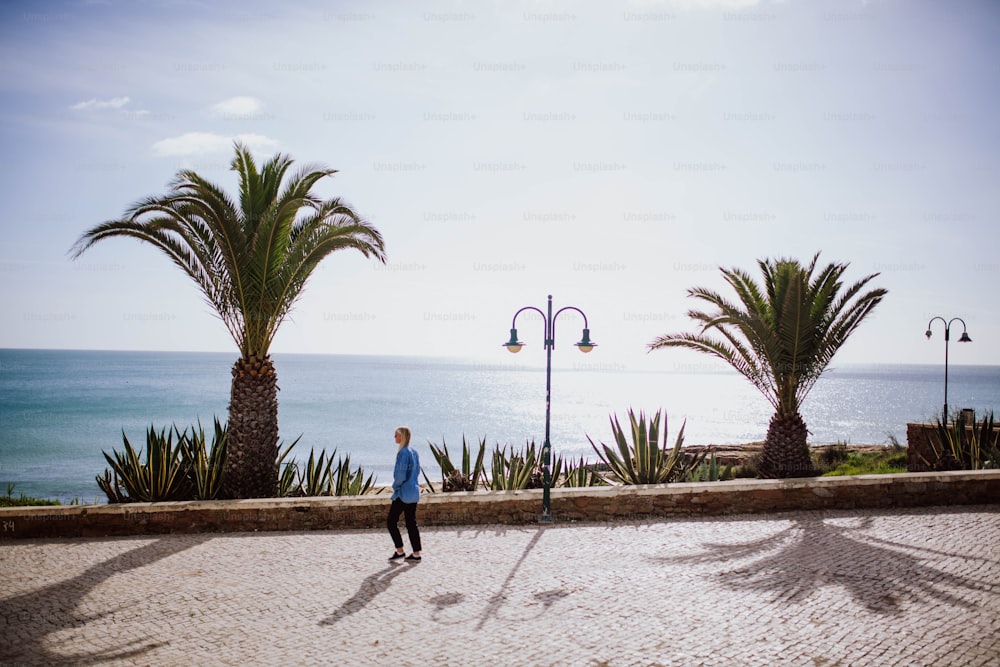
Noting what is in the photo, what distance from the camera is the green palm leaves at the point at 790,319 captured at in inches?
475

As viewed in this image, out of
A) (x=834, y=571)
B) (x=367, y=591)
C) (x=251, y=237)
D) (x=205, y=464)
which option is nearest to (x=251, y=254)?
(x=251, y=237)

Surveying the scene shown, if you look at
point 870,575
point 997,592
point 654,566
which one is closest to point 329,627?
point 654,566

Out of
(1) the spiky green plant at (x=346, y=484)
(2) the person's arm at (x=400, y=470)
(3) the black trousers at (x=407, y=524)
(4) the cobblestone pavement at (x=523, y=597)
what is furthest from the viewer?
(1) the spiky green plant at (x=346, y=484)

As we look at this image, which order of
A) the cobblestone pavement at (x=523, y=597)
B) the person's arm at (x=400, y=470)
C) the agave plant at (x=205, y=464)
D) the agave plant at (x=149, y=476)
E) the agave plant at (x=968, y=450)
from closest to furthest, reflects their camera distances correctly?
1. the cobblestone pavement at (x=523, y=597)
2. the person's arm at (x=400, y=470)
3. the agave plant at (x=149, y=476)
4. the agave plant at (x=205, y=464)
5. the agave plant at (x=968, y=450)

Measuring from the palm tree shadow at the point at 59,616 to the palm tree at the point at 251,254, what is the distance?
267 cm

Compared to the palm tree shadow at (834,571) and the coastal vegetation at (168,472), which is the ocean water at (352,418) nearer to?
the coastal vegetation at (168,472)

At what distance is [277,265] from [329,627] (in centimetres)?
654

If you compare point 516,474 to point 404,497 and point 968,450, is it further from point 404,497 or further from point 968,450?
point 968,450

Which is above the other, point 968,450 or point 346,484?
point 968,450

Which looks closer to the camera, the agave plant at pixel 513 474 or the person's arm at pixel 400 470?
the person's arm at pixel 400 470

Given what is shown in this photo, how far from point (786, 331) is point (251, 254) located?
9798 millimetres

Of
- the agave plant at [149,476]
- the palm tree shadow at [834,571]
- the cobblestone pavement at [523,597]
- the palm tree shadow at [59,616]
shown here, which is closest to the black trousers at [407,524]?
the cobblestone pavement at [523,597]

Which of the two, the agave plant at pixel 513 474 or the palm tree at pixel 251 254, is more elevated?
the palm tree at pixel 251 254

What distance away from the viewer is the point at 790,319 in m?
12.1
